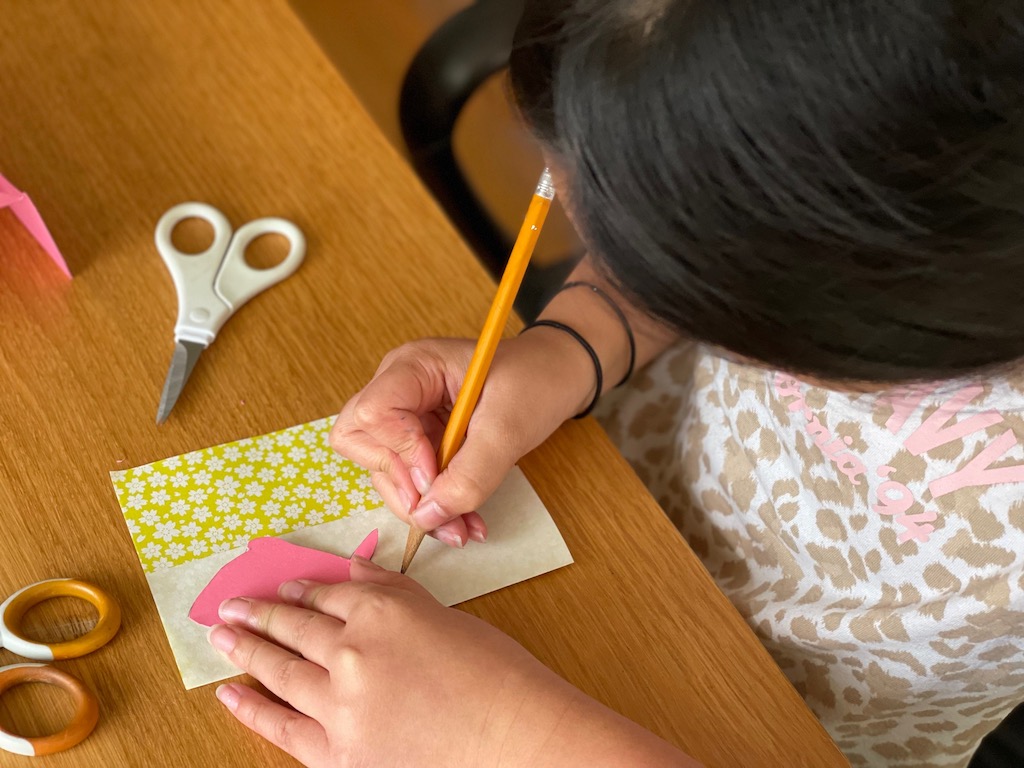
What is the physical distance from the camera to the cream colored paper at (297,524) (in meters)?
0.54

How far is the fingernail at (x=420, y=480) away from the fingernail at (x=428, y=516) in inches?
0.7

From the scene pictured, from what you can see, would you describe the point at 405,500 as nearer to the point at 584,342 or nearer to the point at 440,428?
the point at 440,428

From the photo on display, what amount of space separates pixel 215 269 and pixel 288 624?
260 mm

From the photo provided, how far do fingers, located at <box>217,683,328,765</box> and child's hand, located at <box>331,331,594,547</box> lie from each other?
12 cm

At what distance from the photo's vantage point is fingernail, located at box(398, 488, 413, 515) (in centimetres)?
57

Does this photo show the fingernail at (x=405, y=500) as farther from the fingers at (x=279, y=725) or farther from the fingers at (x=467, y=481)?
the fingers at (x=279, y=725)

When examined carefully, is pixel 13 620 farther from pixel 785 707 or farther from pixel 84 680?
pixel 785 707

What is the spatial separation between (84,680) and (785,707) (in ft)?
1.20

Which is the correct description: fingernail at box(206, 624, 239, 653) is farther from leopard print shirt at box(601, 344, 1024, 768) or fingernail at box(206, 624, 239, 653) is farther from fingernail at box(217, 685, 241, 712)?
leopard print shirt at box(601, 344, 1024, 768)

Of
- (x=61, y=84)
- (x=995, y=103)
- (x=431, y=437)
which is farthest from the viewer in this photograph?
(x=61, y=84)

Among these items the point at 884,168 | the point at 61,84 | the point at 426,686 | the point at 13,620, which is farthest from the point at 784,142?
the point at 61,84

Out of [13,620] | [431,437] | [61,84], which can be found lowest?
[431,437]

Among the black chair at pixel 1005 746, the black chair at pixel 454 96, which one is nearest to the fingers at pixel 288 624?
the black chair at pixel 454 96

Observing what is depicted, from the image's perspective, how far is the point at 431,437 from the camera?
0.63 meters
